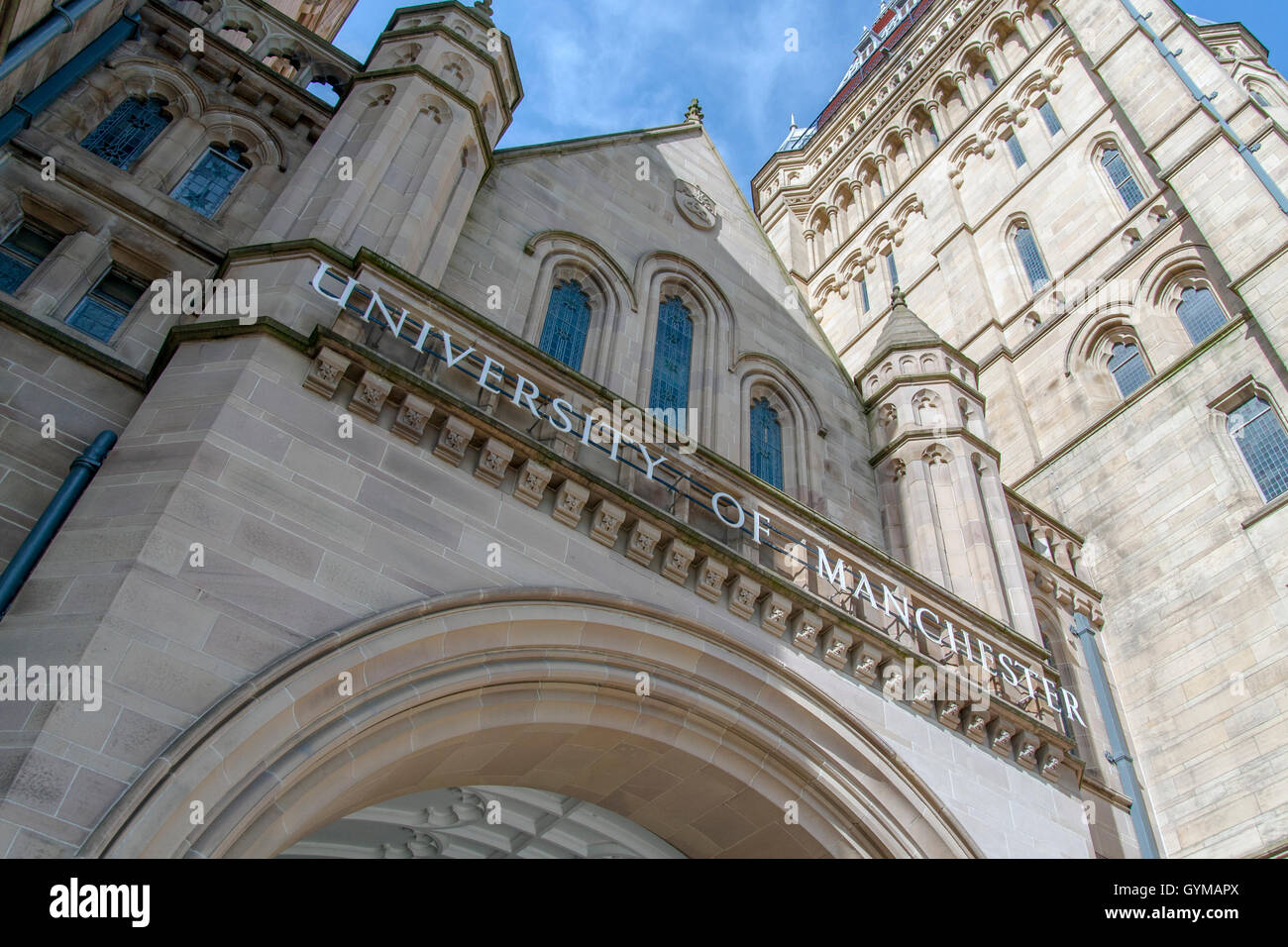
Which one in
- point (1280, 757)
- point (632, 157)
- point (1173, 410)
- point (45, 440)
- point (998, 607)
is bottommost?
point (45, 440)

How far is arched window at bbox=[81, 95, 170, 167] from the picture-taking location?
11203 mm

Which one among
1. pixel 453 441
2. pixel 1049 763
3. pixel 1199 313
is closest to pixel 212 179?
pixel 453 441

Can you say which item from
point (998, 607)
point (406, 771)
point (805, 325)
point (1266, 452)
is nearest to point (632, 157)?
point (805, 325)

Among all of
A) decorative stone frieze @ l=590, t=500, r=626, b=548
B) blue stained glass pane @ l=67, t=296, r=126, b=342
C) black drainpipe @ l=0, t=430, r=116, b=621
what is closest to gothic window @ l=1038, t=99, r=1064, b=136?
decorative stone frieze @ l=590, t=500, r=626, b=548

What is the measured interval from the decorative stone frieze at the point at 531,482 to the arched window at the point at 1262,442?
12133 millimetres

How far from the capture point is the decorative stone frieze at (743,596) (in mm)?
9273

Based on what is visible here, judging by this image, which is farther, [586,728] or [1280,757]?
[1280,757]

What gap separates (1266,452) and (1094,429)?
3.27m

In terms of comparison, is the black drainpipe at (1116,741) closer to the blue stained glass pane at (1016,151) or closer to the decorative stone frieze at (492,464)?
the decorative stone frieze at (492,464)

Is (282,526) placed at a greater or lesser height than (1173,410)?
lesser

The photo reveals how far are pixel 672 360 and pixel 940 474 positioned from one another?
403 cm

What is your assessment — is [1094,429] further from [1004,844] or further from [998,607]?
[1004,844]

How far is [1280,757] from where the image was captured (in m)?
12.4

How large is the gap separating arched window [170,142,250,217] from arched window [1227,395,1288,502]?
590 inches
